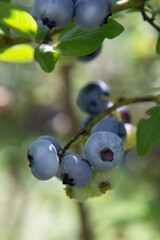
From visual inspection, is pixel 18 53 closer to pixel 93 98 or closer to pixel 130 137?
pixel 93 98

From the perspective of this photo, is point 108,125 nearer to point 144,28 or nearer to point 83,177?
point 83,177

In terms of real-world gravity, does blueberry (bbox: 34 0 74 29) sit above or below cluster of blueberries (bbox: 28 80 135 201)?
above

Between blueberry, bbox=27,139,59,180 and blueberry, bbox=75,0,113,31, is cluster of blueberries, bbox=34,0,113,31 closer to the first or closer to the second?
blueberry, bbox=75,0,113,31

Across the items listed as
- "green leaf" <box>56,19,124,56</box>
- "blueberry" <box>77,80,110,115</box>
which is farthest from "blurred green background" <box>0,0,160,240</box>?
A: "green leaf" <box>56,19,124,56</box>

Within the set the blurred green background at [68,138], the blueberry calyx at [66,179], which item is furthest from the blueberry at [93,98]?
the blurred green background at [68,138]

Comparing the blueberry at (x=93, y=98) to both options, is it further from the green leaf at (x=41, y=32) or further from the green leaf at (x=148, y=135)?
the green leaf at (x=41, y=32)

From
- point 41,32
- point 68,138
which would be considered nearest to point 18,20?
point 41,32

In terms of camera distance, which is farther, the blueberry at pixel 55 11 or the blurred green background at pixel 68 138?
the blurred green background at pixel 68 138
